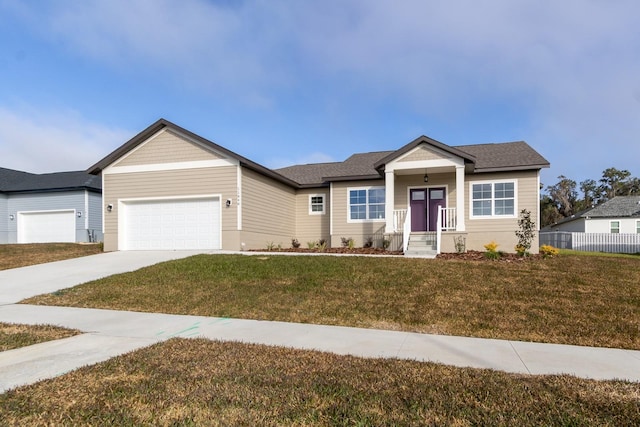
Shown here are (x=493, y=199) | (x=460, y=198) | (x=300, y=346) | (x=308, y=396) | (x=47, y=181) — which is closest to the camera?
(x=308, y=396)

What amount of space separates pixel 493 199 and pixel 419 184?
2.99 metres

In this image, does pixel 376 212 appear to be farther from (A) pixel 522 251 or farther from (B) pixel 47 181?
(B) pixel 47 181

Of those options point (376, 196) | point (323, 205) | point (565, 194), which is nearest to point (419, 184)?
point (376, 196)

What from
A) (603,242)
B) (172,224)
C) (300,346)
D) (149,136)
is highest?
(149,136)

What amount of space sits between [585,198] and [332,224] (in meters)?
49.0

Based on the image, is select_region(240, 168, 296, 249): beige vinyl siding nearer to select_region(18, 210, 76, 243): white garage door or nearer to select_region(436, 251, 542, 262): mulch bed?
select_region(436, 251, 542, 262): mulch bed

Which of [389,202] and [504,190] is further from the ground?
[504,190]

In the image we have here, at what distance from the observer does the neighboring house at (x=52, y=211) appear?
23641 millimetres

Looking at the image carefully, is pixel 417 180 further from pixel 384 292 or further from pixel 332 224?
pixel 384 292

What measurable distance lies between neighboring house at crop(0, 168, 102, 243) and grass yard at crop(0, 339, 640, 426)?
22752 millimetres

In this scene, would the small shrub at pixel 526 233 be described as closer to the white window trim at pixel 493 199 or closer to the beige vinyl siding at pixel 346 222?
the white window trim at pixel 493 199

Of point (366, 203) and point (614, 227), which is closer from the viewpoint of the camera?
point (366, 203)

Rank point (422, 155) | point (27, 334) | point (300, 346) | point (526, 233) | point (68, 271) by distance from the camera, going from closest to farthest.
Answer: point (300, 346), point (27, 334), point (68, 271), point (526, 233), point (422, 155)

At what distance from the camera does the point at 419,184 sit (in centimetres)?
1683
